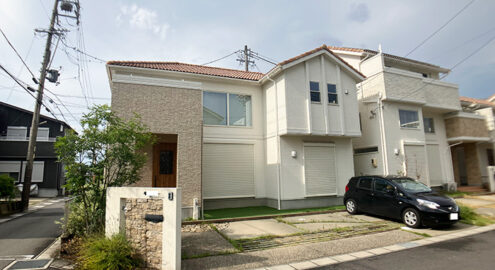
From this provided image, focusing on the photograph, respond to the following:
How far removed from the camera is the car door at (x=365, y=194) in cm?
911

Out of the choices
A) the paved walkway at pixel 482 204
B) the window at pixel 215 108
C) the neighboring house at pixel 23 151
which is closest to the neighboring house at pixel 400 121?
the paved walkway at pixel 482 204

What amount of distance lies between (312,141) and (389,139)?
463cm

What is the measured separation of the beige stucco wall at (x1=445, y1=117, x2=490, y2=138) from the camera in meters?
15.8

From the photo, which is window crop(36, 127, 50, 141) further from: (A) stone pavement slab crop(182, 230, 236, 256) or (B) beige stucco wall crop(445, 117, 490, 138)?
(B) beige stucco wall crop(445, 117, 490, 138)

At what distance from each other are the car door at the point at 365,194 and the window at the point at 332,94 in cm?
404

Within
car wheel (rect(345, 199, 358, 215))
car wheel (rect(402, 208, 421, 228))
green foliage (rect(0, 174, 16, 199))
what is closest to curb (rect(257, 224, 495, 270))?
car wheel (rect(402, 208, 421, 228))

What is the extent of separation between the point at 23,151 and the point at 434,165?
30.4m

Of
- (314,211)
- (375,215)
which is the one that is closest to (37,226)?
(314,211)

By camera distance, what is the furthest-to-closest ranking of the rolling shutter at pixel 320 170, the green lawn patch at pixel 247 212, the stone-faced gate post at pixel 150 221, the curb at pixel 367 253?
the rolling shutter at pixel 320 170, the green lawn patch at pixel 247 212, the curb at pixel 367 253, the stone-faced gate post at pixel 150 221

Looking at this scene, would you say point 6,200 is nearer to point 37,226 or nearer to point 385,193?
point 37,226

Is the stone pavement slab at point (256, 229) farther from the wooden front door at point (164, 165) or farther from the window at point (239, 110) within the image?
the window at point (239, 110)

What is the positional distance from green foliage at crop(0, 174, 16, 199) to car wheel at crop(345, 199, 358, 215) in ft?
50.1

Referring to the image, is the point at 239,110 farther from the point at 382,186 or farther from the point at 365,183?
the point at 382,186

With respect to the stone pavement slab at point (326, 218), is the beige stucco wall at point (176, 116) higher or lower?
higher
